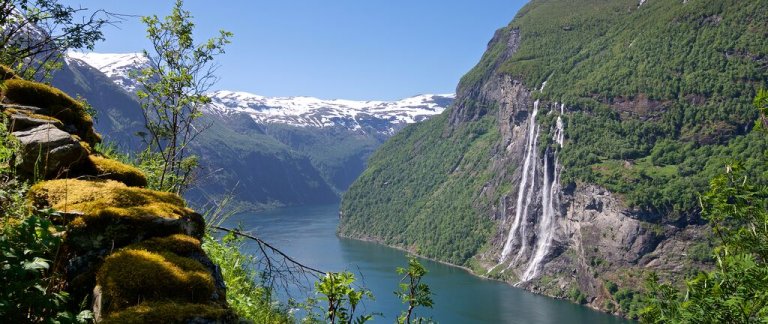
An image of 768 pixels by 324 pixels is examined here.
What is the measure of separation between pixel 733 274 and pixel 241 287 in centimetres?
853

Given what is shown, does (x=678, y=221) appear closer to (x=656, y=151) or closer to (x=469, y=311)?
Result: (x=656, y=151)

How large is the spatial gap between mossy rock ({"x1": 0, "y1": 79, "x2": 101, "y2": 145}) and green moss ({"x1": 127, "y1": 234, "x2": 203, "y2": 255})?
365 centimetres

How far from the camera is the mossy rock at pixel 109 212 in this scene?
5.63 meters

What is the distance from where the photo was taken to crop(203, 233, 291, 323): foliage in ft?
25.5

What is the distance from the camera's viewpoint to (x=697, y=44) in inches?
6452

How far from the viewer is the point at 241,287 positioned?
829 centimetres

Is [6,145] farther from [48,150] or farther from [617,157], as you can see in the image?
[617,157]

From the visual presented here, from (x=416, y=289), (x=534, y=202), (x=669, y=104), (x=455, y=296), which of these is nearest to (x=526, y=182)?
(x=534, y=202)

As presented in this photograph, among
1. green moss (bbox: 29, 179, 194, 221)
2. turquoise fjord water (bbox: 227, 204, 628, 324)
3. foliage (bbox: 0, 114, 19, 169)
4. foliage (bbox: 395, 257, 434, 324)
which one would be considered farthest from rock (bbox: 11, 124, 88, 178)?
turquoise fjord water (bbox: 227, 204, 628, 324)

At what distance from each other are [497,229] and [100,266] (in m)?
163

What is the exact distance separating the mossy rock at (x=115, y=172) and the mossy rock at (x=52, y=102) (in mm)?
1259

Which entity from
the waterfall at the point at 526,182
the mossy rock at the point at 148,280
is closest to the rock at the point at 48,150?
the mossy rock at the point at 148,280

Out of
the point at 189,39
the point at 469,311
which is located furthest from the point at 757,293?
the point at 469,311

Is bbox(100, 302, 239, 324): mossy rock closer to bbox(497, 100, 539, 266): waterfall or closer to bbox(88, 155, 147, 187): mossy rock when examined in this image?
bbox(88, 155, 147, 187): mossy rock
